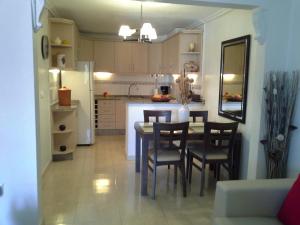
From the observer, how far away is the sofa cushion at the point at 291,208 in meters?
1.78

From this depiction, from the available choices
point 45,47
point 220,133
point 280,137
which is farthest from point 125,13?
point 280,137

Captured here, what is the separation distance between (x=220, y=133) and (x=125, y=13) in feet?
8.90

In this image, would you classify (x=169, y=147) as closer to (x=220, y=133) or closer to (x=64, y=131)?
(x=220, y=133)

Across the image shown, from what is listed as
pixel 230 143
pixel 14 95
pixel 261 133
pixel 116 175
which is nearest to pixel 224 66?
pixel 230 143

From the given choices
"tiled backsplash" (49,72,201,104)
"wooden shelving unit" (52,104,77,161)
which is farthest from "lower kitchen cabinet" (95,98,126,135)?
"wooden shelving unit" (52,104,77,161)

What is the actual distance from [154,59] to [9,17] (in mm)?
5132

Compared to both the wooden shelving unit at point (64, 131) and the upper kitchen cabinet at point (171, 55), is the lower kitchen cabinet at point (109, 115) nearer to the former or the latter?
the upper kitchen cabinet at point (171, 55)

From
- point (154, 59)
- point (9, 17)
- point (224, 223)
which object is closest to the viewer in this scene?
point (224, 223)

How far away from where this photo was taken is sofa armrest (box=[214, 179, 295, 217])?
199 centimetres

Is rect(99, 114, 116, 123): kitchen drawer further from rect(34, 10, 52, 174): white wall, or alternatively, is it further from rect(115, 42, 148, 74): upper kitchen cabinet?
rect(34, 10, 52, 174): white wall

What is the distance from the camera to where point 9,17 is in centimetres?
209

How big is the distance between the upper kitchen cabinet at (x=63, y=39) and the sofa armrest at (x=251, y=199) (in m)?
3.81

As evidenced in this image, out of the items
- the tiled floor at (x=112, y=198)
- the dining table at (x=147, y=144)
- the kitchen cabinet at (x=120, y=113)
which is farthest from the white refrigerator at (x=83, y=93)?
the dining table at (x=147, y=144)

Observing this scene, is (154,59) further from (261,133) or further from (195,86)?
(261,133)
